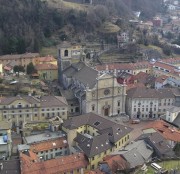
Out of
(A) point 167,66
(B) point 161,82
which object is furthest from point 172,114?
(A) point 167,66

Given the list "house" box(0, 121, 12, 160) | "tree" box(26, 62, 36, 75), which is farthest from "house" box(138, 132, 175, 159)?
"tree" box(26, 62, 36, 75)

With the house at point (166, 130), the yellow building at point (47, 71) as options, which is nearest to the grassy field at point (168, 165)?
the house at point (166, 130)

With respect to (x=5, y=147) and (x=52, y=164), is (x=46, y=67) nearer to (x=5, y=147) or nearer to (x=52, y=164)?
(x=5, y=147)

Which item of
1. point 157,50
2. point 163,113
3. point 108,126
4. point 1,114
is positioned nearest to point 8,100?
point 1,114

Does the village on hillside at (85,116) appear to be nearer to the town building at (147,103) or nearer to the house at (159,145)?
the town building at (147,103)

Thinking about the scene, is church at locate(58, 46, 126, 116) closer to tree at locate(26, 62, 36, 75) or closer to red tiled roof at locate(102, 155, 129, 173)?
tree at locate(26, 62, 36, 75)

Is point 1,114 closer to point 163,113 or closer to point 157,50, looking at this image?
point 163,113

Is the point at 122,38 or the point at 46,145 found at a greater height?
the point at 122,38
